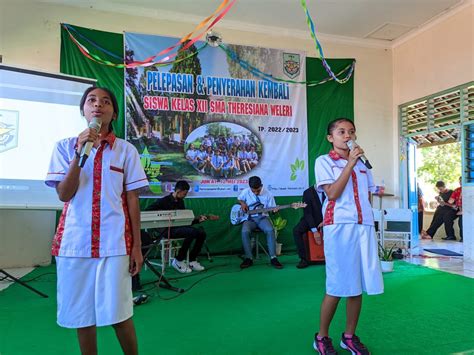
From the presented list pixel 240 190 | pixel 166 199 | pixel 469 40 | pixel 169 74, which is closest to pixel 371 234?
pixel 166 199

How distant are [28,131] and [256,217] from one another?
110 inches

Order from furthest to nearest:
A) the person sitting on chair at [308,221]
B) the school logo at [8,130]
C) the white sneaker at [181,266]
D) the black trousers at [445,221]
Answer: the black trousers at [445,221] < the person sitting on chair at [308,221] < the white sneaker at [181,266] < the school logo at [8,130]

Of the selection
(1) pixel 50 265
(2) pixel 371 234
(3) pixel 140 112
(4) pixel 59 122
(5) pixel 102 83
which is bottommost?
(1) pixel 50 265

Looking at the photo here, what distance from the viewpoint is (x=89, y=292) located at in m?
1.27

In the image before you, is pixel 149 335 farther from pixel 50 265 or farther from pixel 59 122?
pixel 50 265

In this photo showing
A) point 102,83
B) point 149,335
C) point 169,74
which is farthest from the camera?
point 169,74

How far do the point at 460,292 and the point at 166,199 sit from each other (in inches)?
121

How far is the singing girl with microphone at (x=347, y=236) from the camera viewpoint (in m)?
1.78

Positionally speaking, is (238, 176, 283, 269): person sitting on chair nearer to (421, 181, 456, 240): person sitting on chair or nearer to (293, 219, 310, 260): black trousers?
(293, 219, 310, 260): black trousers

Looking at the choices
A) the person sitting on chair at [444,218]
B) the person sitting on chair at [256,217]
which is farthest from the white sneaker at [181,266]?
the person sitting on chair at [444,218]

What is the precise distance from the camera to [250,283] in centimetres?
360

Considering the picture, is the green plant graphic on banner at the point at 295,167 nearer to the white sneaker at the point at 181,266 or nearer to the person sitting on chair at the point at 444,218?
the white sneaker at the point at 181,266

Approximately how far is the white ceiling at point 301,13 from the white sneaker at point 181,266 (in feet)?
11.1

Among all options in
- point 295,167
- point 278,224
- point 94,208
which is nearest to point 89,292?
point 94,208
